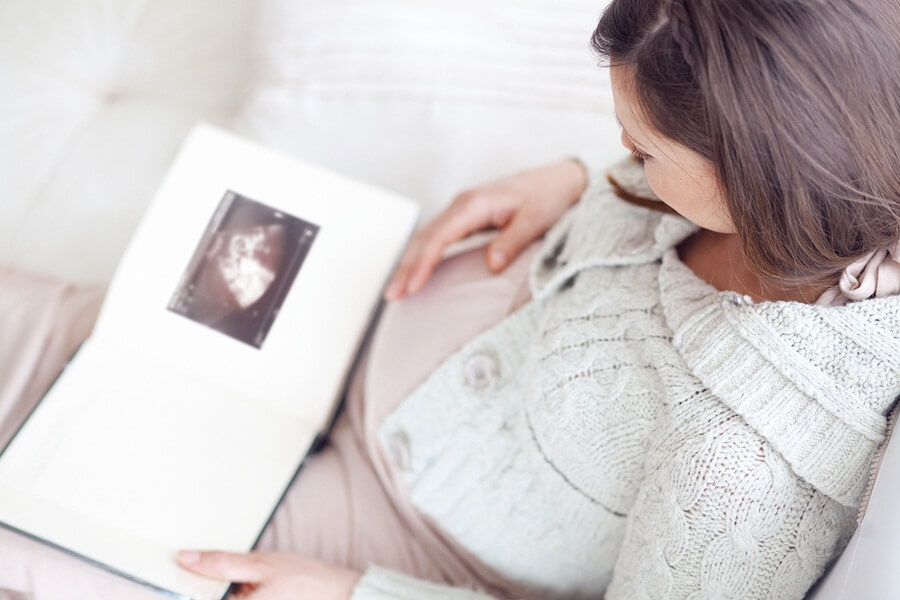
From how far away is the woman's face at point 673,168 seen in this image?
0.49 m

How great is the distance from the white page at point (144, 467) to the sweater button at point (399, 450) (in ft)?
0.27

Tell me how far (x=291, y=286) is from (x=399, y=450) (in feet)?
0.68

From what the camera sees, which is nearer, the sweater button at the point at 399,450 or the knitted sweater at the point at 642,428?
the knitted sweater at the point at 642,428

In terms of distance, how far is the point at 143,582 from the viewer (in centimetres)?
68

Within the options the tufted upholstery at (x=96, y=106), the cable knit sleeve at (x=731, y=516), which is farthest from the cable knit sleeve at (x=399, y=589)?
the tufted upholstery at (x=96, y=106)

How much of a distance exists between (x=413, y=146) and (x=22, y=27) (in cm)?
62

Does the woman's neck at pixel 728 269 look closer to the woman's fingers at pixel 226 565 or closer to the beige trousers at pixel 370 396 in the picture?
the beige trousers at pixel 370 396

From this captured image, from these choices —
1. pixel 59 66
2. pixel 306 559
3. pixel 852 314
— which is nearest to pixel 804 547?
pixel 852 314

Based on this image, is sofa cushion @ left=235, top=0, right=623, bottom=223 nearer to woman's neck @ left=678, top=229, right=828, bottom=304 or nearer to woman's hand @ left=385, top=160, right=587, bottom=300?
woman's hand @ left=385, top=160, right=587, bottom=300

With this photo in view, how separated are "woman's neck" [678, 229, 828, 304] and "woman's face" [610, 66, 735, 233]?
0.19 ft

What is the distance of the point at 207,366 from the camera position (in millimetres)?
780

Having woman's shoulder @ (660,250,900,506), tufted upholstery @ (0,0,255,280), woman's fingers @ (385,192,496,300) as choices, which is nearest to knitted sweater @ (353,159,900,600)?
woman's shoulder @ (660,250,900,506)

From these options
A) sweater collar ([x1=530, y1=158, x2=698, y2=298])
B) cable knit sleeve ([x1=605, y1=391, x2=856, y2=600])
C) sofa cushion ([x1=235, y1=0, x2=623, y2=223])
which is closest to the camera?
cable knit sleeve ([x1=605, y1=391, x2=856, y2=600])

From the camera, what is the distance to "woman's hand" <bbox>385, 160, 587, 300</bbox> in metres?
0.83
